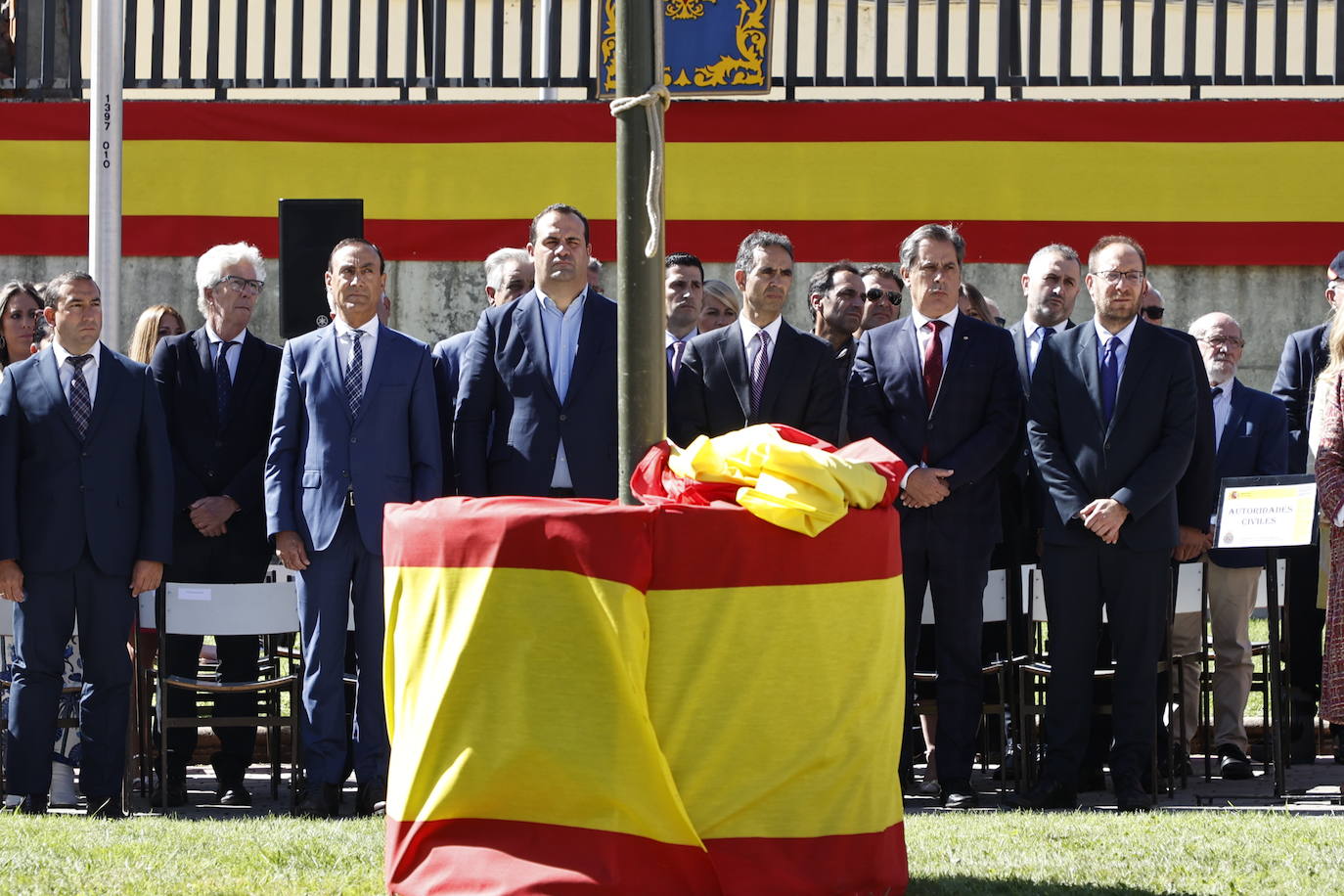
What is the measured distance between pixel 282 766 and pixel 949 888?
447cm

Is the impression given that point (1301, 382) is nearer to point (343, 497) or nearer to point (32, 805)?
point (343, 497)

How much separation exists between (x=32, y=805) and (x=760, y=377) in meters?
3.12

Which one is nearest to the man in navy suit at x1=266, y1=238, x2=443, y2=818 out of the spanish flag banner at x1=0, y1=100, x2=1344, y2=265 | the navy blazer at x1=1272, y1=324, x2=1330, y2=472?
the navy blazer at x1=1272, y1=324, x2=1330, y2=472

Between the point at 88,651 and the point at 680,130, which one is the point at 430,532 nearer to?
the point at 88,651

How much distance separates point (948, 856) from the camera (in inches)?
205

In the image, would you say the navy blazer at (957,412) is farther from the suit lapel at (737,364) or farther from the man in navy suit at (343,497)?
the man in navy suit at (343,497)

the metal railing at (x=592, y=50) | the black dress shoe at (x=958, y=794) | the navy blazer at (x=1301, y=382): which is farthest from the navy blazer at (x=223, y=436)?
the metal railing at (x=592, y=50)

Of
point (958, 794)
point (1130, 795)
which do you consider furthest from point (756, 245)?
point (1130, 795)

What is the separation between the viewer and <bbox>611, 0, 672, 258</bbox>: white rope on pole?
4.53m

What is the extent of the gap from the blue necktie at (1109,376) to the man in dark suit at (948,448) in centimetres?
33

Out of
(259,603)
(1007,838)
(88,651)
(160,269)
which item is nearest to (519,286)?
(259,603)

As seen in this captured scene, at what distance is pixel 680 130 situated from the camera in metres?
12.7

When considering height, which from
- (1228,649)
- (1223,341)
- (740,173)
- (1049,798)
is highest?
(740,173)

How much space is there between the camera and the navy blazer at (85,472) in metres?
6.62
